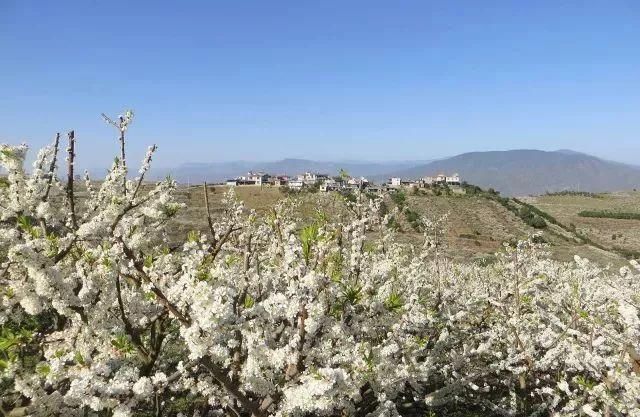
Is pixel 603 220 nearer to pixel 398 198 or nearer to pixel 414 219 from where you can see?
pixel 398 198

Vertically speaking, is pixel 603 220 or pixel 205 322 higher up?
pixel 205 322

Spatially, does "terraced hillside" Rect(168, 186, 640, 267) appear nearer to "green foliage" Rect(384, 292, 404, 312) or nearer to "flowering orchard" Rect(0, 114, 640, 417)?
"flowering orchard" Rect(0, 114, 640, 417)

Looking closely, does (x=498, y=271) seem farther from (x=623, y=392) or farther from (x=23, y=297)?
(x=23, y=297)

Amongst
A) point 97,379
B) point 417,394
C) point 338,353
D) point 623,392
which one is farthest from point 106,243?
point 623,392

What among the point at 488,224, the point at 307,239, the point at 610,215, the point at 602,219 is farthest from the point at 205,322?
the point at 610,215

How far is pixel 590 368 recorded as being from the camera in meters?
8.72

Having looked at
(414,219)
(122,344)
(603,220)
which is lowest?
(603,220)

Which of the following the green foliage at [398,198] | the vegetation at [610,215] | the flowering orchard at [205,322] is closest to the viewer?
the flowering orchard at [205,322]

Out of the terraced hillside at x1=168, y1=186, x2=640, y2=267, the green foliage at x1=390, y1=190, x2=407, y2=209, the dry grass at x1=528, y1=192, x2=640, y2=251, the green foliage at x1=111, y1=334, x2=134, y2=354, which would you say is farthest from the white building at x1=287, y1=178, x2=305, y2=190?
the green foliage at x1=111, y1=334, x2=134, y2=354

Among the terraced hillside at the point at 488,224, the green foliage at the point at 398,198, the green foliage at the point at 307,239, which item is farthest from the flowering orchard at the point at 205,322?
the green foliage at the point at 398,198

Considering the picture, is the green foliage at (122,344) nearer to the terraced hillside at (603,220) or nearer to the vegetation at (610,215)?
the terraced hillside at (603,220)

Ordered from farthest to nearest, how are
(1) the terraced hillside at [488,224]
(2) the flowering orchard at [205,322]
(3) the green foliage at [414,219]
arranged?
1. (3) the green foliage at [414,219]
2. (1) the terraced hillside at [488,224]
3. (2) the flowering orchard at [205,322]

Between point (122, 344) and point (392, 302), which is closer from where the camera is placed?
point (122, 344)

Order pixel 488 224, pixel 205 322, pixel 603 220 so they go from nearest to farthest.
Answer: pixel 205 322 < pixel 488 224 < pixel 603 220
